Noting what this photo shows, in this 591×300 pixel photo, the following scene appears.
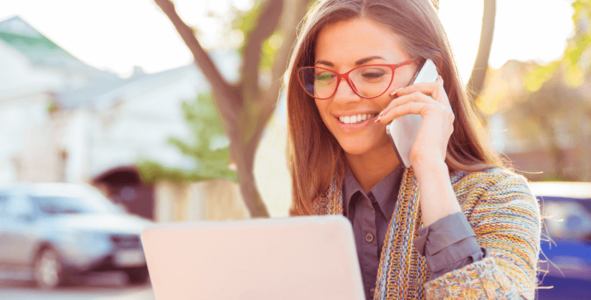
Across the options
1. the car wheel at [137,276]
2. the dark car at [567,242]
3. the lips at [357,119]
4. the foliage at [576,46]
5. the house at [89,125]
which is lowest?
the dark car at [567,242]

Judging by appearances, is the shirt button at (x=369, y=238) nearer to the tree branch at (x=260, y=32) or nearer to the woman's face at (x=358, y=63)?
the woman's face at (x=358, y=63)

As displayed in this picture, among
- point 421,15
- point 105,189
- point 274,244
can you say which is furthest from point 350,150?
point 105,189

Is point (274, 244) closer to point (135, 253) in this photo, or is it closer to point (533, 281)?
point (533, 281)

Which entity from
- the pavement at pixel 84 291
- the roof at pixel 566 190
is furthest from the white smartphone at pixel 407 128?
the pavement at pixel 84 291

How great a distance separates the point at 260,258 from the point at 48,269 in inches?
309

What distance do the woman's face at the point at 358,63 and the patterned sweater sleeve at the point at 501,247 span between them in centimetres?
37

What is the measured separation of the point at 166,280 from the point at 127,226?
295 inches

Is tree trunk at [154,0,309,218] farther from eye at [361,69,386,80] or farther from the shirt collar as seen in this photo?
eye at [361,69,386,80]

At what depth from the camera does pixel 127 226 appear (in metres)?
7.99

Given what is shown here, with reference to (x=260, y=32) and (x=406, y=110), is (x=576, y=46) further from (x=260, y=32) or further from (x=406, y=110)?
(x=406, y=110)

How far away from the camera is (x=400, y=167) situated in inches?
65.2

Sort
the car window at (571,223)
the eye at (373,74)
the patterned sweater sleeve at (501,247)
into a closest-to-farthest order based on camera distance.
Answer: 1. the patterned sweater sleeve at (501,247)
2. the eye at (373,74)
3. the car window at (571,223)

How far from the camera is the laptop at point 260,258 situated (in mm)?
824

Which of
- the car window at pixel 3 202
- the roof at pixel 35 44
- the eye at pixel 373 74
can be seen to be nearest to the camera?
the eye at pixel 373 74
